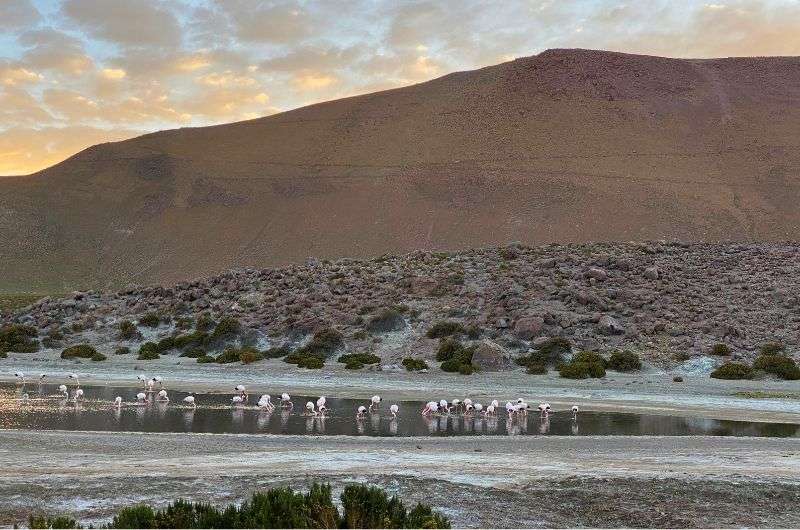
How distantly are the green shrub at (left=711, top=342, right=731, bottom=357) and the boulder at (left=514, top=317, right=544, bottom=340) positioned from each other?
26.7ft

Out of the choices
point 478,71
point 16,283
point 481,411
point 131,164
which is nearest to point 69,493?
point 481,411

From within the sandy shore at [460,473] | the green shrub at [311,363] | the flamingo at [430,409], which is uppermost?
the green shrub at [311,363]

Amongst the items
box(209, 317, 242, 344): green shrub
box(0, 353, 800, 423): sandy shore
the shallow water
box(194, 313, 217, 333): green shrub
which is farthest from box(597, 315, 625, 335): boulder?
box(194, 313, 217, 333): green shrub

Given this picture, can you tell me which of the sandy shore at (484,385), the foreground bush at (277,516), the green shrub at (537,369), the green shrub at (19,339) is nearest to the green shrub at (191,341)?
the sandy shore at (484,385)

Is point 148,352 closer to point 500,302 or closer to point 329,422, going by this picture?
point 500,302

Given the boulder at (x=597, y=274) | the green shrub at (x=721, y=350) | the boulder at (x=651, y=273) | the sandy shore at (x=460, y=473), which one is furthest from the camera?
the boulder at (x=651, y=273)

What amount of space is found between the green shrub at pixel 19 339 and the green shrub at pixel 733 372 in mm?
35575

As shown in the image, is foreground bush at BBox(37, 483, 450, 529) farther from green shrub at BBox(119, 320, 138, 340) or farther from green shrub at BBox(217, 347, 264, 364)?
green shrub at BBox(119, 320, 138, 340)

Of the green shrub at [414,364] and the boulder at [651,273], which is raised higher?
the boulder at [651,273]

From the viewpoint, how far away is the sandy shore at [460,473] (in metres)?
12.4

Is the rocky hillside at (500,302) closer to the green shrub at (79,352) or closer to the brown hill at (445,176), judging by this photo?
the green shrub at (79,352)

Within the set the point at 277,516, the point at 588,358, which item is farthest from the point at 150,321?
the point at 277,516

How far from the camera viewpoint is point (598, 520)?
1202cm

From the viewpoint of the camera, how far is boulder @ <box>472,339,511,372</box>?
36.5 metres
